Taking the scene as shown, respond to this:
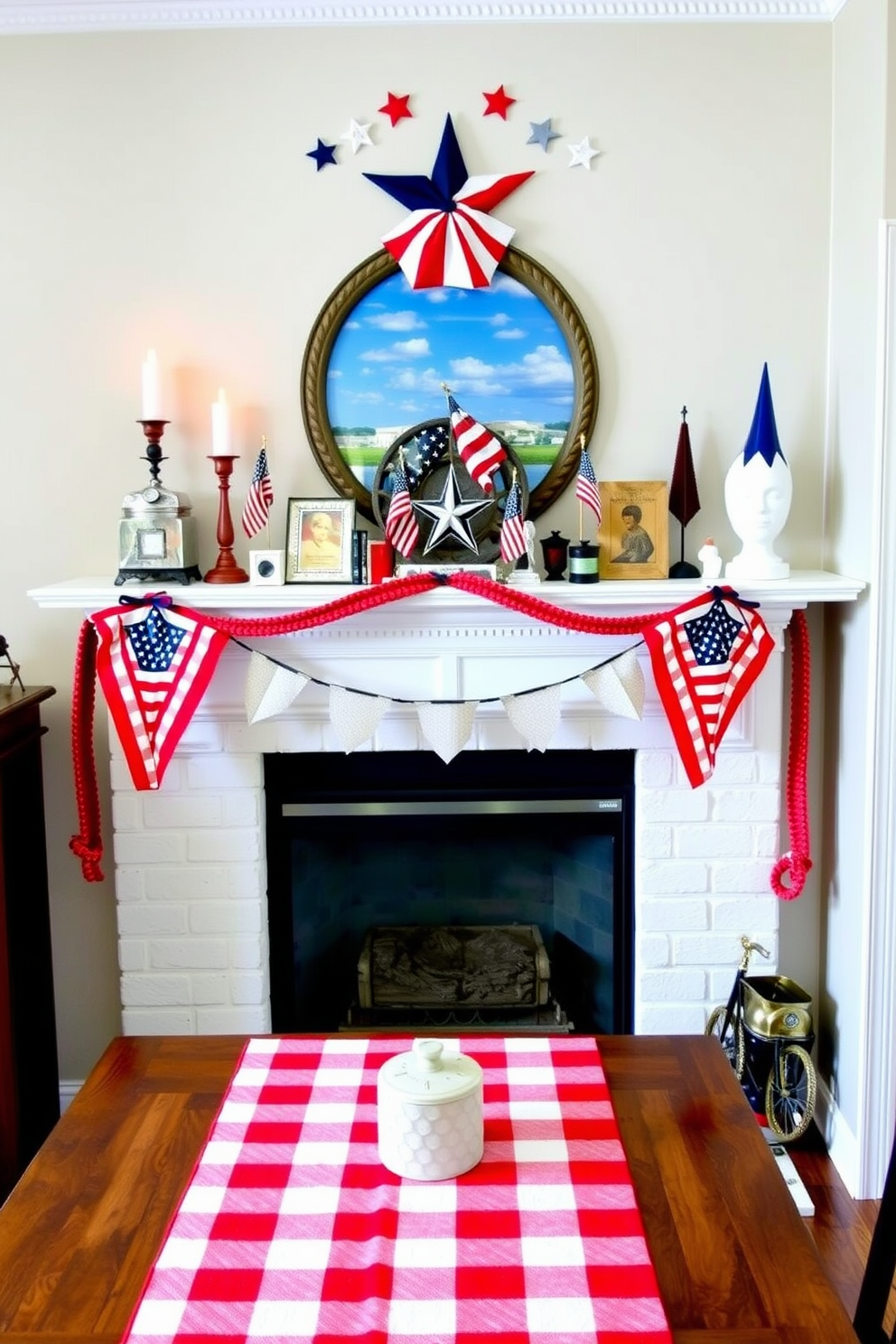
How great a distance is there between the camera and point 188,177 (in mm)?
2666

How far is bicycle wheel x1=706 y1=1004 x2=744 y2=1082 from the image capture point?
8.77 feet

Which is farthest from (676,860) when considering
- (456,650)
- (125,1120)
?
(125,1120)

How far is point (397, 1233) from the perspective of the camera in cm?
125

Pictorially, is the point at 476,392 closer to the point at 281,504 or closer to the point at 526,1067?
the point at 281,504

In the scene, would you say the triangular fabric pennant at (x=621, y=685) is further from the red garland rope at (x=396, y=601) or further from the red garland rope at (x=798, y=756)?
the red garland rope at (x=798, y=756)

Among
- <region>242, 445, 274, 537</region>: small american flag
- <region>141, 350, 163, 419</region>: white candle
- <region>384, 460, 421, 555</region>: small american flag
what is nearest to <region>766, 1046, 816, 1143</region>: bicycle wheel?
<region>384, 460, 421, 555</region>: small american flag

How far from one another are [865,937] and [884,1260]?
121 cm

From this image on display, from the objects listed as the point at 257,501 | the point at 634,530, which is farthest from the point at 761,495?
the point at 257,501

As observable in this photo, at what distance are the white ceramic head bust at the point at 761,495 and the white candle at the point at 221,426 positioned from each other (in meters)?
1.03

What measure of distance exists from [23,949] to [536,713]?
1205 millimetres

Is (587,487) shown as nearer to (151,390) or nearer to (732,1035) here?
(151,390)

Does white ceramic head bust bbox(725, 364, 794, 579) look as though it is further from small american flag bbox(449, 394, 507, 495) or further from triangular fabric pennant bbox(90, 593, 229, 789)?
triangular fabric pennant bbox(90, 593, 229, 789)

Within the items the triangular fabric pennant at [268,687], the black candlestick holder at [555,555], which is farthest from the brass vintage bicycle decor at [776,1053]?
the triangular fabric pennant at [268,687]

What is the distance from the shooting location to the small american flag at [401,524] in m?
2.56
